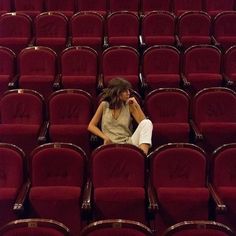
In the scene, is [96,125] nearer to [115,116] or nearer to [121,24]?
[115,116]

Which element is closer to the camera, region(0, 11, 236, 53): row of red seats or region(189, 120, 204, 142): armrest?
region(189, 120, 204, 142): armrest

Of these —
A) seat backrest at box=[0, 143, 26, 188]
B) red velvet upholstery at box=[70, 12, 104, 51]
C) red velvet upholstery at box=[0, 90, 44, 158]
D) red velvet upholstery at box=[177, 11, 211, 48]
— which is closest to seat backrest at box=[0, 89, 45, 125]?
red velvet upholstery at box=[0, 90, 44, 158]

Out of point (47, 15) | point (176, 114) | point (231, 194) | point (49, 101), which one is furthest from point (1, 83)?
point (231, 194)

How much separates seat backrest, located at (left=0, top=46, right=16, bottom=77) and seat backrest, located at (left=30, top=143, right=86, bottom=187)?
471 millimetres

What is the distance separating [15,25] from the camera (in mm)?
1418

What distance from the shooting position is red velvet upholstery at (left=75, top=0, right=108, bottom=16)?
5.20 ft

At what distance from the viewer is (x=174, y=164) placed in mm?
838

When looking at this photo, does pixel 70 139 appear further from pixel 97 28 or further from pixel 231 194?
pixel 97 28

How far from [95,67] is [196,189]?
0.53 meters

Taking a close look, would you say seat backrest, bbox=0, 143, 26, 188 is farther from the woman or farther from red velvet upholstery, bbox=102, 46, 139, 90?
red velvet upholstery, bbox=102, 46, 139, 90

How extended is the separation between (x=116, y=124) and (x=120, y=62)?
0.28 metres

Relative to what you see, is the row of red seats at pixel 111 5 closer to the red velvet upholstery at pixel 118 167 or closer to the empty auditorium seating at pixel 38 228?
the red velvet upholstery at pixel 118 167

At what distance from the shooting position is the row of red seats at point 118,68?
119 centimetres

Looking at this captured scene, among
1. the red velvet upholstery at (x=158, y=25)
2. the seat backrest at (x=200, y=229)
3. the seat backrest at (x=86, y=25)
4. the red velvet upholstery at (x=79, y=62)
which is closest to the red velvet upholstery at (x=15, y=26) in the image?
the seat backrest at (x=86, y=25)
